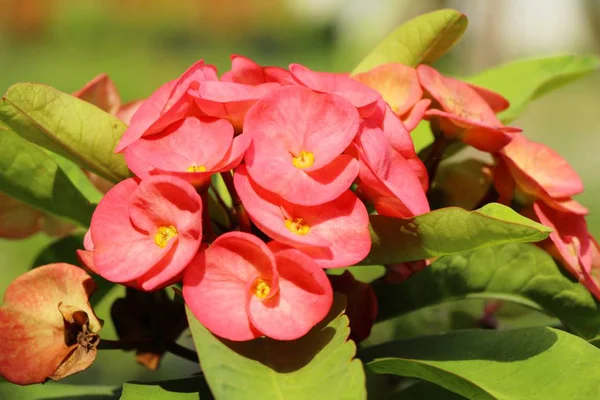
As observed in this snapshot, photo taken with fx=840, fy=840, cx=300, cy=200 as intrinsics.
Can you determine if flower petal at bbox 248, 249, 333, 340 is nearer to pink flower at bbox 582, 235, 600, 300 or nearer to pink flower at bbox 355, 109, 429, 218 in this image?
pink flower at bbox 355, 109, 429, 218

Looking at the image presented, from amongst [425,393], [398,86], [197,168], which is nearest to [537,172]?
[398,86]

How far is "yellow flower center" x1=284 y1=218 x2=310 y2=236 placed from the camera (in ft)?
2.54

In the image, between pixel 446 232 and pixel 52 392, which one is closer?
pixel 446 232

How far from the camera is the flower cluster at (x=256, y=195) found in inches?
29.7

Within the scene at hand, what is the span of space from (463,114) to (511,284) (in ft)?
0.67

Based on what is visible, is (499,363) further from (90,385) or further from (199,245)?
(90,385)

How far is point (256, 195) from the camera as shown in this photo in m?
0.78

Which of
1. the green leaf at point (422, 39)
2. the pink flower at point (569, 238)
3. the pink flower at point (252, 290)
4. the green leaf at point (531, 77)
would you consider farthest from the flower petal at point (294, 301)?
the green leaf at point (531, 77)

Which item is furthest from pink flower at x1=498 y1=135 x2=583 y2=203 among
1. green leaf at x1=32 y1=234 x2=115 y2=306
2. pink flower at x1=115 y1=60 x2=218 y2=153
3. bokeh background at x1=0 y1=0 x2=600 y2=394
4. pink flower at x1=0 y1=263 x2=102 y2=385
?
bokeh background at x1=0 y1=0 x2=600 y2=394

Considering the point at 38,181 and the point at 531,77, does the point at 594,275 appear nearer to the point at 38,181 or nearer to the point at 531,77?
the point at 531,77

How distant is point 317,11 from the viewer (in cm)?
1195

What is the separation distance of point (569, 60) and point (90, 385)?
86cm

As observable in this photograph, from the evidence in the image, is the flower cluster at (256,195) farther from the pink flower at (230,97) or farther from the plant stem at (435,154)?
the plant stem at (435,154)

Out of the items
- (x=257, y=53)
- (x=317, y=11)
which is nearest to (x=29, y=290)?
(x=257, y=53)
